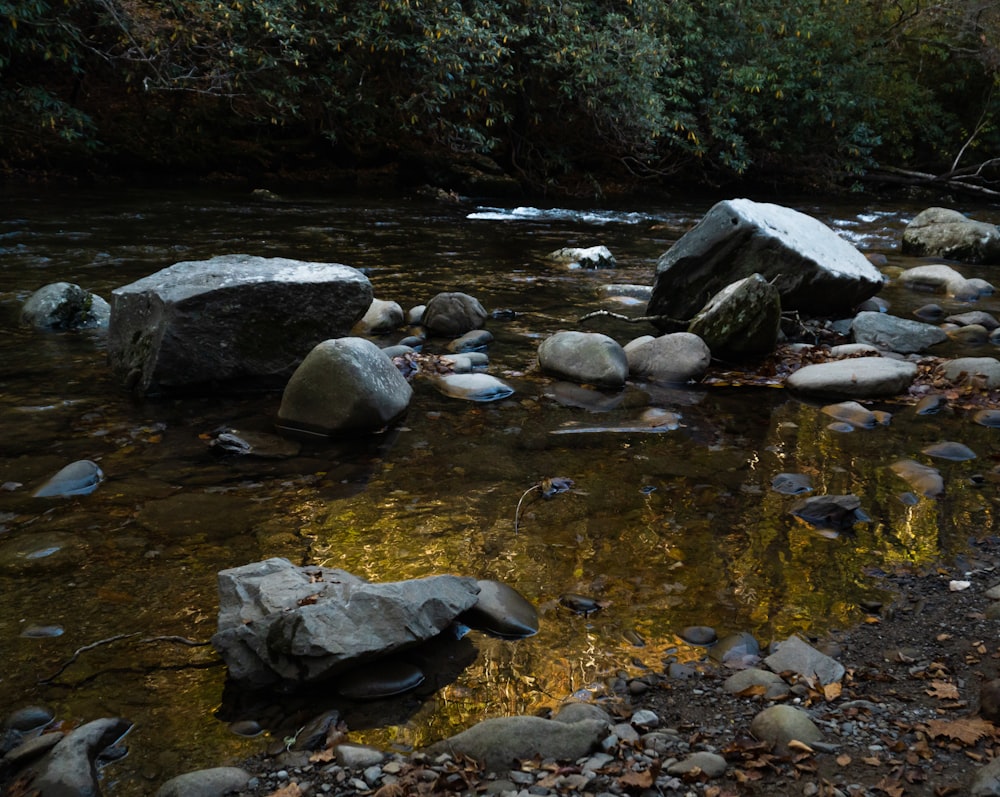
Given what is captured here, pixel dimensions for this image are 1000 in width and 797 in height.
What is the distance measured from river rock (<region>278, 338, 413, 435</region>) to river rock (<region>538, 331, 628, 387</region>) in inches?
55.0

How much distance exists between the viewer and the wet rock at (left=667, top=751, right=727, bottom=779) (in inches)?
84.4

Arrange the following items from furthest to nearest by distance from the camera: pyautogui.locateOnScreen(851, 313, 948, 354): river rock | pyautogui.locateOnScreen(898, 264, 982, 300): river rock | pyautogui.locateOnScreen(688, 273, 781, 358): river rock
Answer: pyautogui.locateOnScreen(898, 264, 982, 300): river rock < pyautogui.locateOnScreen(851, 313, 948, 354): river rock < pyautogui.locateOnScreen(688, 273, 781, 358): river rock

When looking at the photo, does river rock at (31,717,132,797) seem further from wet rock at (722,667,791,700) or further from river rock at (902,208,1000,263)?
river rock at (902,208,1000,263)

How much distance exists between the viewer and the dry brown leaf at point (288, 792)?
2121 mm

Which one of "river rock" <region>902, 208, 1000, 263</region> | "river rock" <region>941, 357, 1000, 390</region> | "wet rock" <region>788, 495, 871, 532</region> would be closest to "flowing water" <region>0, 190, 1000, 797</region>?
"wet rock" <region>788, 495, 871, 532</region>

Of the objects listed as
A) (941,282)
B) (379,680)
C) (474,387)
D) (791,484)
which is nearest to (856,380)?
(791,484)

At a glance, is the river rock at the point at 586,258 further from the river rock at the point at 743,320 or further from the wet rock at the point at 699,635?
the wet rock at the point at 699,635

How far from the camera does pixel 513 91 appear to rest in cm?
1529

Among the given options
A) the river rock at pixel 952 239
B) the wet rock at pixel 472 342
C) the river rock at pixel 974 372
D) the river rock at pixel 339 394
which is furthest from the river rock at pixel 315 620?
the river rock at pixel 952 239

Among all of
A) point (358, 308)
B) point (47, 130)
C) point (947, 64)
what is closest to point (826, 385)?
point (358, 308)

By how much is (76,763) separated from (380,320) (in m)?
4.79

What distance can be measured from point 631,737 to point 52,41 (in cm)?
1339

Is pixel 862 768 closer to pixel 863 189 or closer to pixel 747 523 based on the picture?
pixel 747 523

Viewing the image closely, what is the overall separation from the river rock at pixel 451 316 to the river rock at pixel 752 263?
56.4 inches
